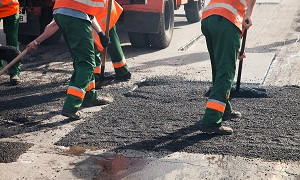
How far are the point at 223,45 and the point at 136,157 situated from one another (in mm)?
1353

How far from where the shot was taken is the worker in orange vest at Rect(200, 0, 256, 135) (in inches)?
Answer: 201

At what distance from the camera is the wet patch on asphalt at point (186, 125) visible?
16.1 feet

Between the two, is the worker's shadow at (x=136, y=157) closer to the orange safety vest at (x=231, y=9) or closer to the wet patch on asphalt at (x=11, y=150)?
the wet patch on asphalt at (x=11, y=150)

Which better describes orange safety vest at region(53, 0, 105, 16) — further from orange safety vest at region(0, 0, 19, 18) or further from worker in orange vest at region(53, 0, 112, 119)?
orange safety vest at region(0, 0, 19, 18)

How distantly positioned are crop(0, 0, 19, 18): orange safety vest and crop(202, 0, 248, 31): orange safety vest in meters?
3.07

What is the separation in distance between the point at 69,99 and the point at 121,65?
5.75ft

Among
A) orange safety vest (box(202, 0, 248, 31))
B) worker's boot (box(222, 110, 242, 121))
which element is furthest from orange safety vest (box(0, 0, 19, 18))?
worker's boot (box(222, 110, 242, 121))

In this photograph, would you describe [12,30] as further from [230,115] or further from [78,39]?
[230,115]

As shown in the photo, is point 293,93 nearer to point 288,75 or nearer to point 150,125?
point 288,75

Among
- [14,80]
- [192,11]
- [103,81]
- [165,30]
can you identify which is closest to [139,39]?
[165,30]

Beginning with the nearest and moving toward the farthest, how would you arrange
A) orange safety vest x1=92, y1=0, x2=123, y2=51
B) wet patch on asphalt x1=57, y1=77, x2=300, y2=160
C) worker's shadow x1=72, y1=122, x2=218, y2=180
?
worker's shadow x1=72, y1=122, x2=218, y2=180 → wet patch on asphalt x1=57, y1=77, x2=300, y2=160 → orange safety vest x1=92, y1=0, x2=123, y2=51

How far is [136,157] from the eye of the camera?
15.5 ft

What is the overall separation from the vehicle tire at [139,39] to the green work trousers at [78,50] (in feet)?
11.5

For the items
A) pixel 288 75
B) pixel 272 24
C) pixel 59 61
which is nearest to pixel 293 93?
pixel 288 75
